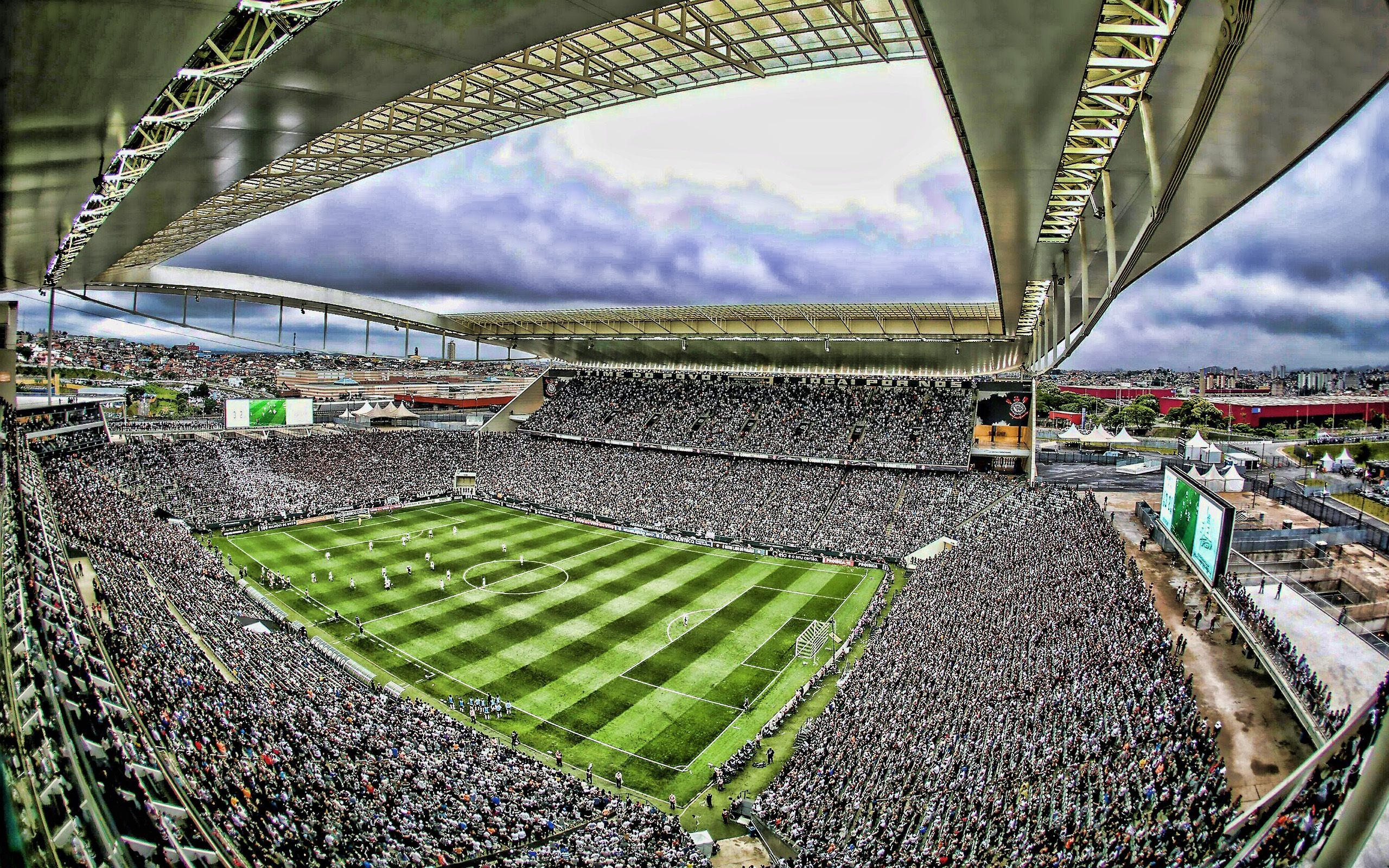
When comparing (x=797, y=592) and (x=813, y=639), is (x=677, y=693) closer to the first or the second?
(x=813, y=639)

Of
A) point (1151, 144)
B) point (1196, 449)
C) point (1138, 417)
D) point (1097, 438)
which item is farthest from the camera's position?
point (1138, 417)

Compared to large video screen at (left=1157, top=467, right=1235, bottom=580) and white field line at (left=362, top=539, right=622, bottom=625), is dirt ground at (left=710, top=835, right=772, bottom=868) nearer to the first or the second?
large video screen at (left=1157, top=467, right=1235, bottom=580)

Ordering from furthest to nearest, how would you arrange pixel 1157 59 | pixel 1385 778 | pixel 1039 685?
pixel 1039 685
pixel 1157 59
pixel 1385 778

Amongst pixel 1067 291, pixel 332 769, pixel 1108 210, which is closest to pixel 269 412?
pixel 332 769

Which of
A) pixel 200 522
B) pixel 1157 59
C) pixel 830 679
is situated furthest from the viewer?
pixel 200 522

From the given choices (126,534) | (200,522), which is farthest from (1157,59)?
(200,522)

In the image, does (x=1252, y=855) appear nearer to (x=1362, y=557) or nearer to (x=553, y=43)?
(x=553, y=43)
